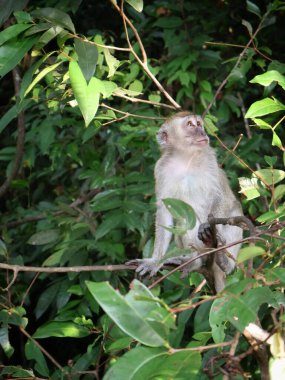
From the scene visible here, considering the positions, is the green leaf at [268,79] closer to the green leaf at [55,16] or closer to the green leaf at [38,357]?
the green leaf at [55,16]

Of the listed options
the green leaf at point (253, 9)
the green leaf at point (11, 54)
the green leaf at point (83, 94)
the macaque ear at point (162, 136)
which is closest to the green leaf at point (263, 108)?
the green leaf at point (83, 94)

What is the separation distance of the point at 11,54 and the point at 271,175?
1318 millimetres

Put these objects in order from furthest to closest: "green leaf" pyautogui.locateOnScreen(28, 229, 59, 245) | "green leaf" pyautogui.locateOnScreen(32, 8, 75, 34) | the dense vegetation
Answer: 1. "green leaf" pyautogui.locateOnScreen(28, 229, 59, 245)
2. "green leaf" pyautogui.locateOnScreen(32, 8, 75, 34)
3. the dense vegetation

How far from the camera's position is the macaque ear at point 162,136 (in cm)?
469

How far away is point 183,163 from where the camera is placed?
15.8 feet

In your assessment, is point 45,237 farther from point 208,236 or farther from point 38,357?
point 208,236

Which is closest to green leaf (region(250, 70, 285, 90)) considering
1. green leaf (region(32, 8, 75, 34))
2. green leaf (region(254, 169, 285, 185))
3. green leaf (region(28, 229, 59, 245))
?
green leaf (region(254, 169, 285, 185))

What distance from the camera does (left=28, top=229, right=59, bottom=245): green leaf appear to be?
4.95m

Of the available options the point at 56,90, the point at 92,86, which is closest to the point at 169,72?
the point at 56,90

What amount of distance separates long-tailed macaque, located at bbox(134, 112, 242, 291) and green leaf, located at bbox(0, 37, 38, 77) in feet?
6.73

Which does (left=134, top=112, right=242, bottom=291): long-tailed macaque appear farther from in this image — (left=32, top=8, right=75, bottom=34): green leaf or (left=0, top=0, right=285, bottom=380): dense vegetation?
(left=32, top=8, right=75, bottom=34): green leaf

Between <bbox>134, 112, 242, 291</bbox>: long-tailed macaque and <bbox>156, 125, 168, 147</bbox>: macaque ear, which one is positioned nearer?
<bbox>134, 112, 242, 291</bbox>: long-tailed macaque

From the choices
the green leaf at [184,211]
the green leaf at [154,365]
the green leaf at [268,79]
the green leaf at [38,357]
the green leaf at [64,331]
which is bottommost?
the green leaf at [38,357]

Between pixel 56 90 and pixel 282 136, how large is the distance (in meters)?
A: 2.64
